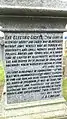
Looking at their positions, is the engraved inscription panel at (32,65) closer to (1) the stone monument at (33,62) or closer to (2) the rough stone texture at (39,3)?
(1) the stone monument at (33,62)

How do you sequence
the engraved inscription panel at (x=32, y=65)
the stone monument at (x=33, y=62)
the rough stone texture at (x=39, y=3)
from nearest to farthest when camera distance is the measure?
the rough stone texture at (x=39, y=3) < the stone monument at (x=33, y=62) < the engraved inscription panel at (x=32, y=65)

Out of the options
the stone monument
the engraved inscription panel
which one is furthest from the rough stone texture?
the engraved inscription panel

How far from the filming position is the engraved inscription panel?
179 inches

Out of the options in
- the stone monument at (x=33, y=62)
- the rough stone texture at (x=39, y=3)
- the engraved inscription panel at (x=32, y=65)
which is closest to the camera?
the rough stone texture at (x=39, y=3)

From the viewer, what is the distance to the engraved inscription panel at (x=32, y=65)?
4.56m

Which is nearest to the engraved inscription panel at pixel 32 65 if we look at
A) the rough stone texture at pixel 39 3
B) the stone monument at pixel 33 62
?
the stone monument at pixel 33 62

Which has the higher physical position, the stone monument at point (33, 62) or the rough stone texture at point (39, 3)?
the rough stone texture at point (39, 3)

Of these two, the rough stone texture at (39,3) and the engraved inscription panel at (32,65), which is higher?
the rough stone texture at (39,3)

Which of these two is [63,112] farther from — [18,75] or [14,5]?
[14,5]

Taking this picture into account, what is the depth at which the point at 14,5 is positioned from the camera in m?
4.23

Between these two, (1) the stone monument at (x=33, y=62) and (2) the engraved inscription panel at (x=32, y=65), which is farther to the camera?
(2) the engraved inscription panel at (x=32, y=65)

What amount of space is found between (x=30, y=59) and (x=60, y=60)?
2.37 ft

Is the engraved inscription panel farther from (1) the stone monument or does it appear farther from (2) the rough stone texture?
(2) the rough stone texture

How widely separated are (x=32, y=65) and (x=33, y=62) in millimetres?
71
